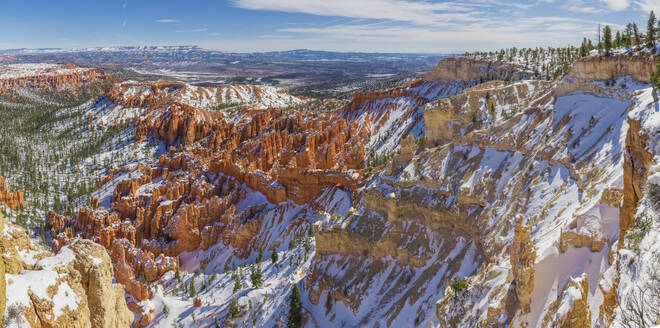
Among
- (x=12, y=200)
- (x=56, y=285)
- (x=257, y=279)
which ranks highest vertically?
(x=56, y=285)

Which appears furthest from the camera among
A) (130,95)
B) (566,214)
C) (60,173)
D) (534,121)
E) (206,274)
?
(130,95)

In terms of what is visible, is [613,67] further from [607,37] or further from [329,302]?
[329,302]

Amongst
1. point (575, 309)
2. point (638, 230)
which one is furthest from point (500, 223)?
point (638, 230)

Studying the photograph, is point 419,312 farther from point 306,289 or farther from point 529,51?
point 529,51

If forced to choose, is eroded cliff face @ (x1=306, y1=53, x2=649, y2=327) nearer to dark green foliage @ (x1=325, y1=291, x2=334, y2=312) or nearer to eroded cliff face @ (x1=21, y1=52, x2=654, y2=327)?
eroded cliff face @ (x1=21, y1=52, x2=654, y2=327)

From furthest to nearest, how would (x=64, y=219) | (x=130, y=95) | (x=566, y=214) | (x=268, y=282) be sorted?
Answer: (x=130, y=95)
(x=64, y=219)
(x=268, y=282)
(x=566, y=214)

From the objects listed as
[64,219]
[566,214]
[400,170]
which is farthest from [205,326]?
[64,219]
